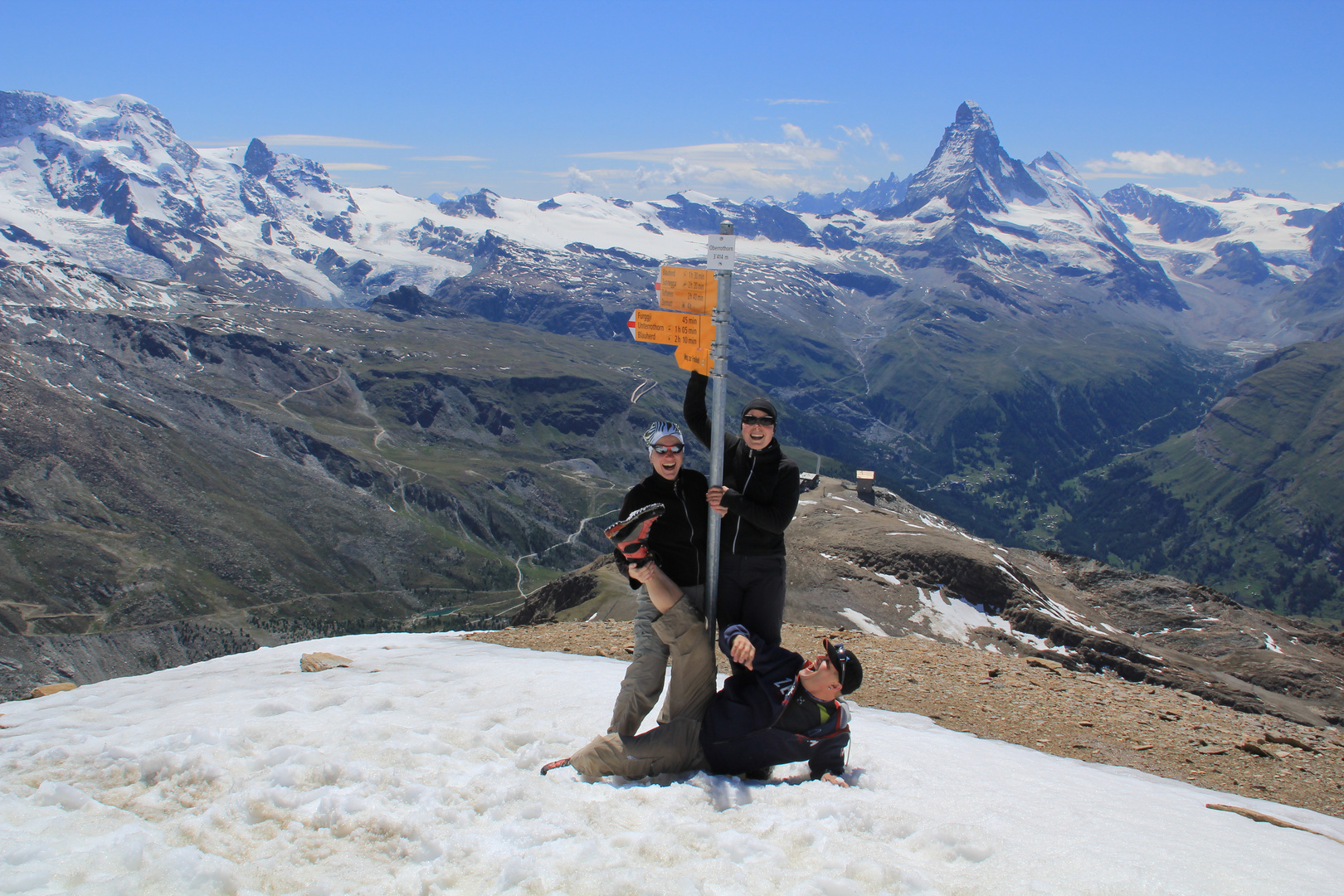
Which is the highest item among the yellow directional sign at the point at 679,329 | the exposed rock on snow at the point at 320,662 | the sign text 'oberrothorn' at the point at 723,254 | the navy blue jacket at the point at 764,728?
the sign text 'oberrothorn' at the point at 723,254

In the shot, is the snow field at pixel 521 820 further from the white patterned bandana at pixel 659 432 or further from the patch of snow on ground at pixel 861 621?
the patch of snow on ground at pixel 861 621

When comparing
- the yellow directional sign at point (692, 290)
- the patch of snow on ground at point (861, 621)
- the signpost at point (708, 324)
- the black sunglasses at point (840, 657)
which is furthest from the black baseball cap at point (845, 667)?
the patch of snow on ground at point (861, 621)

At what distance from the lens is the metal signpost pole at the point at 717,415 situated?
1012 centimetres

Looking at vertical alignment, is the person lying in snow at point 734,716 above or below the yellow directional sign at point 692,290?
below

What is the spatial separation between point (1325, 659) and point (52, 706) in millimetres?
70444

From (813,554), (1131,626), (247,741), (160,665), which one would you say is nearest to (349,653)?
(247,741)

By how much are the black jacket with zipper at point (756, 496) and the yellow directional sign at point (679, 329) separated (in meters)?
0.53

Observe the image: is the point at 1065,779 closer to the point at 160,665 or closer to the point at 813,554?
the point at 813,554

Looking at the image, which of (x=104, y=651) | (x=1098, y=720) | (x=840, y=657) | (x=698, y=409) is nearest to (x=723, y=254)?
(x=698, y=409)

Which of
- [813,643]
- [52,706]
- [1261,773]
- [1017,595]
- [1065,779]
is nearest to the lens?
[1065,779]

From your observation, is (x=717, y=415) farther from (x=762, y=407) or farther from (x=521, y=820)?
(x=521, y=820)

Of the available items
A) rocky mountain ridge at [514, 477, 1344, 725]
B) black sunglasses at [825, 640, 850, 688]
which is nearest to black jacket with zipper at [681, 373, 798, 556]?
black sunglasses at [825, 640, 850, 688]

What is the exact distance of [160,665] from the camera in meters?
158

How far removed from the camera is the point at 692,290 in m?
10.7
